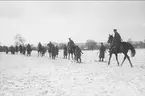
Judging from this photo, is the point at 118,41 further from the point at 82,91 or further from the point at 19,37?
the point at 19,37

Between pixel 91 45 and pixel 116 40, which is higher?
pixel 91 45

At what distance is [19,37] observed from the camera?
306 ft

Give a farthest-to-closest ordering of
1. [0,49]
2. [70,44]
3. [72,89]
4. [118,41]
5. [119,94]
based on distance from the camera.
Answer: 1. [0,49]
2. [70,44]
3. [118,41]
4. [72,89]
5. [119,94]

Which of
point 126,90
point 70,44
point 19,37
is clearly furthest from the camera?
point 19,37

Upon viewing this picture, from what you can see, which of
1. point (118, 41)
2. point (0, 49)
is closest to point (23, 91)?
point (118, 41)

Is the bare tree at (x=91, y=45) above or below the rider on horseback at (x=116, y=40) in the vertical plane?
above

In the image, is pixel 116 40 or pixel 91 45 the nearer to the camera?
pixel 116 40

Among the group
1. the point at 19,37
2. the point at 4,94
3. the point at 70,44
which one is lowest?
the point at 4,94

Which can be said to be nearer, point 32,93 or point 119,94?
point 119,94

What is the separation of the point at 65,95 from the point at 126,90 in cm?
207

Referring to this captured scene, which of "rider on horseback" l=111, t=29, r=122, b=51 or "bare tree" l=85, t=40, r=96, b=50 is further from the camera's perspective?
"bare tree" l=85, t=40, r=96, b=50

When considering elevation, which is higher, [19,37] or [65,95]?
[19,37]

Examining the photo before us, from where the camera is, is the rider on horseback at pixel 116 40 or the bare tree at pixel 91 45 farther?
the bare tree at pixel 91 45

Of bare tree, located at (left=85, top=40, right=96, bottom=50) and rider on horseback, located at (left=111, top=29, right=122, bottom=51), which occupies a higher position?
bare tree, located at (left=85, top=40, right=96, bottom=50)
